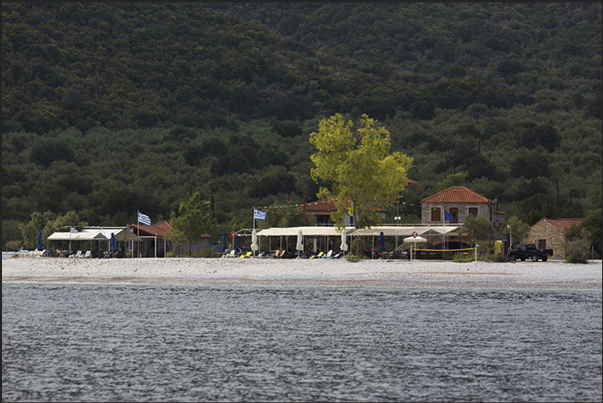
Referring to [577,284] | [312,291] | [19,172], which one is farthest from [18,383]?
[19,172]

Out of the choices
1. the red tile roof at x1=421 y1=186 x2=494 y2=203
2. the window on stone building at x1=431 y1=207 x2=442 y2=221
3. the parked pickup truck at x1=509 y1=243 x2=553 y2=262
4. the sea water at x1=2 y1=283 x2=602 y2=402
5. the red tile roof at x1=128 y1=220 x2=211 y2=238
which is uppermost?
the red tile roof at x1=421 y1=186 x2=494 y2=203

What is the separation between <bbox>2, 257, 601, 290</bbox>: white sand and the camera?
4609cm

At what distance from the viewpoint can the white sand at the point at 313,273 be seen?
46094 millimetres

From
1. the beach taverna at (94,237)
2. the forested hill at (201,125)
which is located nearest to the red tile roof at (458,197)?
the forested hill at (201,125)

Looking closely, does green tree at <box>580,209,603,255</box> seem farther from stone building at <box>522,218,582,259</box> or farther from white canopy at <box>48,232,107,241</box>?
white canopy at <box>48,232,107,241</box>

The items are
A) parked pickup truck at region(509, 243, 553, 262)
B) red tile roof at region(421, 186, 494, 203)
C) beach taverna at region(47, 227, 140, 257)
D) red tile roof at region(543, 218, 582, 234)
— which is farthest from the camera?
red tile roof at region(421, 186, 494, 203)

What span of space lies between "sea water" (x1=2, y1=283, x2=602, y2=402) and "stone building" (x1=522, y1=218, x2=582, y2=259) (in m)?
21.0

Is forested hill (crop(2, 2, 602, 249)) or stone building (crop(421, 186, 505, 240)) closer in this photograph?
stone building (crop(421, 186, 505, 240))

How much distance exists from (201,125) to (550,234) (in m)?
120

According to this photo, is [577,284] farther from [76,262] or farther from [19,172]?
[19,172]

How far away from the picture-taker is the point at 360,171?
6391 cm

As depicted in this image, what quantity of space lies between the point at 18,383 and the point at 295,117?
562 ft

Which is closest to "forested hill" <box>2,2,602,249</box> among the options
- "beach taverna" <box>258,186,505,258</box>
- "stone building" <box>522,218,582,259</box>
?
"beach taverna" <box>258,186,505,258</box>

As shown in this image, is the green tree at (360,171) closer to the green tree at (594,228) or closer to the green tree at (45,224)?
the green tree at (594,228)
